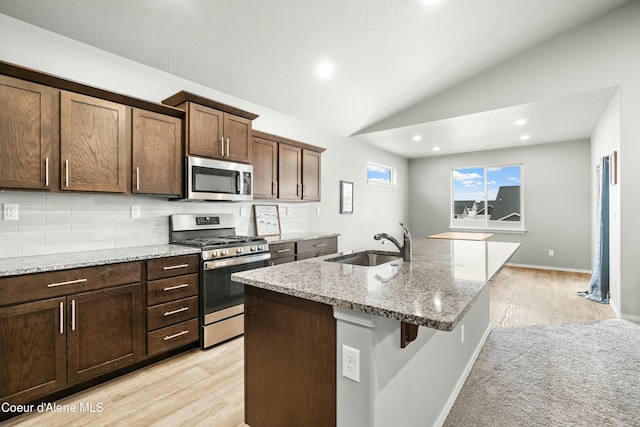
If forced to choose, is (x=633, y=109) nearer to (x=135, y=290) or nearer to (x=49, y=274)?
(x=135, y=290)

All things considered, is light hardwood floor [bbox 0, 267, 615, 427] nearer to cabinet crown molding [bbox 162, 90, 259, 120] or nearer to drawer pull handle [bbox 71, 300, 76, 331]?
drawer pull handle [bbox 71, 300, 76, 331]

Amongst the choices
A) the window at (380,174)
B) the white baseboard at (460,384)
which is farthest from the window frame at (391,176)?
the white baseboard at (460,384)

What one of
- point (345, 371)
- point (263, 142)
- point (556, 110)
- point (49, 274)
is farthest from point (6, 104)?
point (556, 110)

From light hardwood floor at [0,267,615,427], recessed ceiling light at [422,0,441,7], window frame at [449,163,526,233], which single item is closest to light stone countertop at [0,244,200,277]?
light hardwood floor at [0,267,615,427]

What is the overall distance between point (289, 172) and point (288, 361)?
113 inches

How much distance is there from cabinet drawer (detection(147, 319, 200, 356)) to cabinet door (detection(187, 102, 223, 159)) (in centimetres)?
150

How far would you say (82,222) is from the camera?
2531 mm

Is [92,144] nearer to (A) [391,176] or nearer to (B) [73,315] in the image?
(B) [73,315]

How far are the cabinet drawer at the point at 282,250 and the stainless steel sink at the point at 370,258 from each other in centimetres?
140

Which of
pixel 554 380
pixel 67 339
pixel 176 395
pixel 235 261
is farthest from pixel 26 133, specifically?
pixel 554 380

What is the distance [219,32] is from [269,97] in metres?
1.18

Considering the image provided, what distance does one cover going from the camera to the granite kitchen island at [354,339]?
1.12 metres

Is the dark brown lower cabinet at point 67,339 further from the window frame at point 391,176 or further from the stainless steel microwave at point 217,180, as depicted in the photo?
the window frame at point 391,176

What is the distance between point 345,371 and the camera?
1.19 metres
